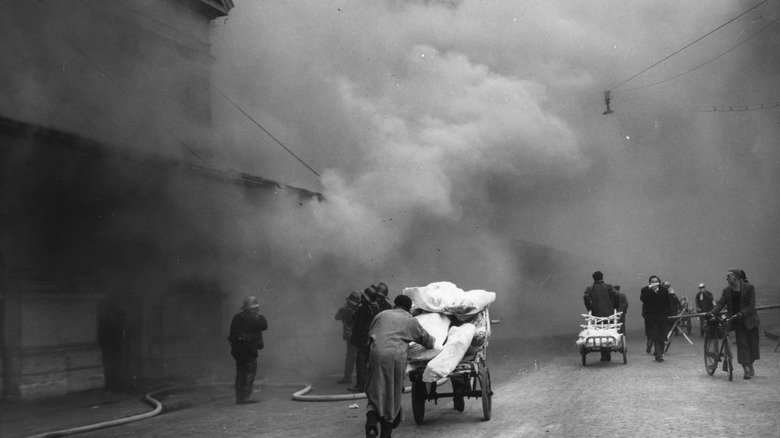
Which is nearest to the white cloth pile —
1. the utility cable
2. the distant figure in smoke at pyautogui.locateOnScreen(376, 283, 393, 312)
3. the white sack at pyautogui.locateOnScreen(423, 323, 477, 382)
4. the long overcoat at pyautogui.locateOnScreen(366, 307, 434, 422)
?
the white sack at pyautogui.locateOnScreen(423, 323, 477, 382)

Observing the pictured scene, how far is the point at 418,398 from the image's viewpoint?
25.6ft

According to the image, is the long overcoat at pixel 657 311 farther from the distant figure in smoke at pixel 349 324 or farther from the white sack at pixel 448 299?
the white sack at pixel 448 299

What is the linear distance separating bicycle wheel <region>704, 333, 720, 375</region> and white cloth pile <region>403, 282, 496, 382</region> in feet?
14.3

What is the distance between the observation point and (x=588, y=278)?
140ft

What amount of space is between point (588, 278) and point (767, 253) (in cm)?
1650

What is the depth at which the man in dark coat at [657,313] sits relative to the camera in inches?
517

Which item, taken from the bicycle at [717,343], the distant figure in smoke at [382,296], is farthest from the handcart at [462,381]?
the bicycle at [717,343]

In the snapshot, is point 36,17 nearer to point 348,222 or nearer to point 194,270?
point 194,270


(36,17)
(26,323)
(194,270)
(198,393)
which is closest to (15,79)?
(36,17)

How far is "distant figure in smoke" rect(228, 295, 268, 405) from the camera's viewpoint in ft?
35.4

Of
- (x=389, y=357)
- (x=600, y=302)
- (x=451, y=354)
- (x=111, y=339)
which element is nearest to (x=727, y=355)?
(x=600, y=302)

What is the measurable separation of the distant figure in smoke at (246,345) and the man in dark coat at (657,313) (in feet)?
24.5

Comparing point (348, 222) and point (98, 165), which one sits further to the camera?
point (348, 222)

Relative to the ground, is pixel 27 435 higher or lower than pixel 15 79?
lower
